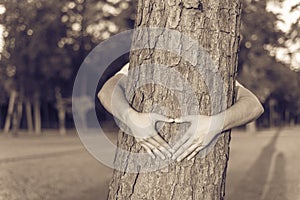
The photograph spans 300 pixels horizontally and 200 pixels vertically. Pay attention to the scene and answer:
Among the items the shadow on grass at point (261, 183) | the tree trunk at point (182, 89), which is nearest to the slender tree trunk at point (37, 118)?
the shadow on grass at point (261, 183)

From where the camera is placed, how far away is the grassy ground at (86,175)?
11.3 meters

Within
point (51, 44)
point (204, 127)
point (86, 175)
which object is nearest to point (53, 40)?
point (51, 44)

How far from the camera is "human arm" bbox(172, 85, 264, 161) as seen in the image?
2607 mm

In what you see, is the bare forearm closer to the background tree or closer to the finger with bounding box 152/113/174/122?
the finger with bounding box 152/113/174/122

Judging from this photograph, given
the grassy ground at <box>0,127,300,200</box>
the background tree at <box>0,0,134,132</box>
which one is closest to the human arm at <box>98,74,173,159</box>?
the grassy ground at <box>0,127,300,200</box>

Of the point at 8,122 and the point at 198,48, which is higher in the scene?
the point at 198,48

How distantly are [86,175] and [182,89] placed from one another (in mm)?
12240

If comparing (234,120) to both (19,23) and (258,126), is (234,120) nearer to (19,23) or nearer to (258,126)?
(19,23)

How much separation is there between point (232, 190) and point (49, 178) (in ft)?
14.9

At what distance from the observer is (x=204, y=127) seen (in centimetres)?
262

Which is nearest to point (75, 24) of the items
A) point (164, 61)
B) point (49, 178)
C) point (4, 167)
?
point (4, 167)

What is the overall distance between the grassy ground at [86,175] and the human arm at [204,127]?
8.15 m

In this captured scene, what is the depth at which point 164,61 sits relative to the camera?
270 centimetres

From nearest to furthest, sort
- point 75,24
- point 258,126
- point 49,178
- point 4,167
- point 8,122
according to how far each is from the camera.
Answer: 1. point 49,178
2. point 4,167
3. point 75,24
4. point 8,122
5. point 258,126
